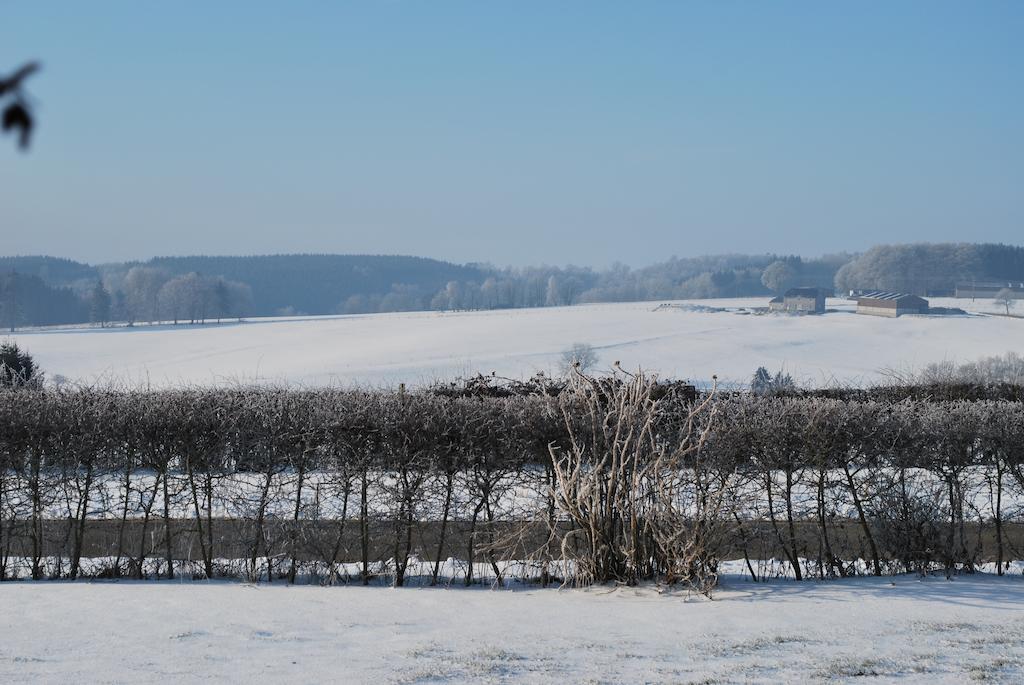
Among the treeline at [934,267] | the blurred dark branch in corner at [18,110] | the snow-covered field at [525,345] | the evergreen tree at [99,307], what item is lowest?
the snow-covered field at [525,345]

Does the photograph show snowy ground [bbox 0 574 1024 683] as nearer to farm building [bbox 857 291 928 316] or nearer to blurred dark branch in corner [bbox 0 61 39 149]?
blurred dark branch in corner [bbox 0 61 39 149]

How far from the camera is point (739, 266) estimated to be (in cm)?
14800

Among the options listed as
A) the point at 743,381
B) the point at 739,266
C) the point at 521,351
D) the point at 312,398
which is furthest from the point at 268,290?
the point at 312,398

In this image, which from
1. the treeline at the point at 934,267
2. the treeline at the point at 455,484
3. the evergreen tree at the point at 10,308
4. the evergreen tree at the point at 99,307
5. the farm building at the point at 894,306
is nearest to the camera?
the treeline at the point at 455,484

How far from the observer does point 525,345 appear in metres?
61.8

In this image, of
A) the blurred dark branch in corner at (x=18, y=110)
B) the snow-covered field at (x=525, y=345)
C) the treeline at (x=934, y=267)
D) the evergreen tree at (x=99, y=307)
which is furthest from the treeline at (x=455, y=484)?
the treeline at (x=934, y=267)

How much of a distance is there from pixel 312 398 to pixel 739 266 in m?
141

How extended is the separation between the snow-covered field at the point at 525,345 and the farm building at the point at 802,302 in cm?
263

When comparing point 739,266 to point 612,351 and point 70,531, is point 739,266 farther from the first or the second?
point 70,531

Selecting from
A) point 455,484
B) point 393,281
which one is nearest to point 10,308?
point 393,281

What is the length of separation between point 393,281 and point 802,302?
270ft

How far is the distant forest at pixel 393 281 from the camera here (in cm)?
10256

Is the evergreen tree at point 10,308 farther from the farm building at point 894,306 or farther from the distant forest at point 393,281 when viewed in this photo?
the farm building at point 894,306

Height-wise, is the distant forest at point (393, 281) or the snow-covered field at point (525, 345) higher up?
the distant forest at point (393, 281)
